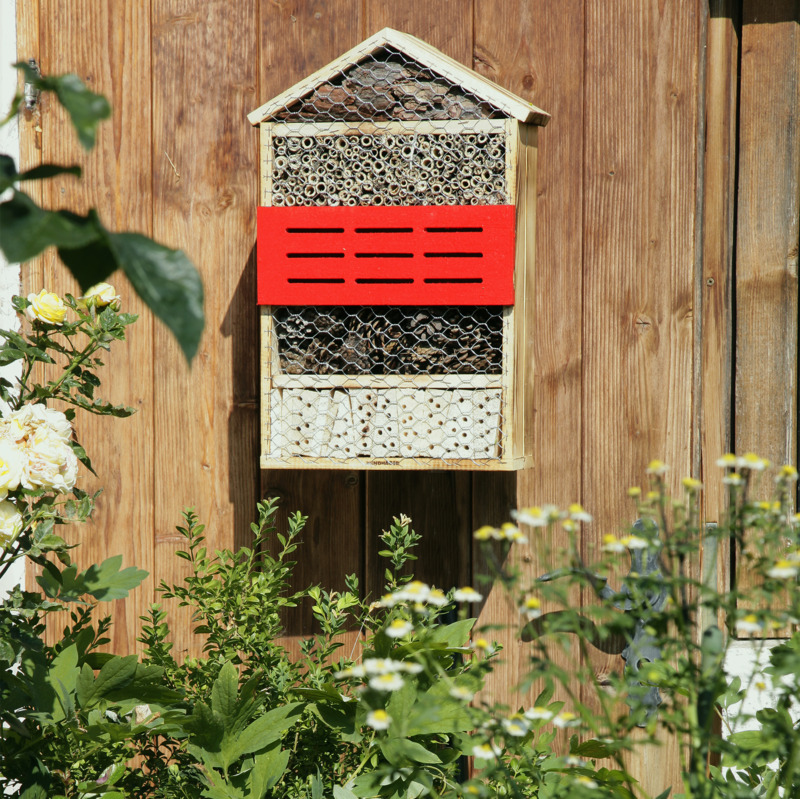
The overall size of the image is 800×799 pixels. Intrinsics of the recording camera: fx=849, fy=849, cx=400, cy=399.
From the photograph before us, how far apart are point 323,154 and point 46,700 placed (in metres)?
0.83

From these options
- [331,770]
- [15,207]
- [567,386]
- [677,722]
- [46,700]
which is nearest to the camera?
[15,207]

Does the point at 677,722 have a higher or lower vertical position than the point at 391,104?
lower

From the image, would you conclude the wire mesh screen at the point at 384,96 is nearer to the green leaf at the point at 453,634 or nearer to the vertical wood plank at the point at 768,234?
the vertical wood plank at the point at 768,234

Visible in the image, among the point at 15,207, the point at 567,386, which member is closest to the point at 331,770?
the point at 567,386

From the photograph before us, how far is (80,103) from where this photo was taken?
40cm

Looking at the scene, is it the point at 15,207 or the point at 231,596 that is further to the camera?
the point at 231,596

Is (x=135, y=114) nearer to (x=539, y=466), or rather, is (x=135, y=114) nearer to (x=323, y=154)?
(x=323, y=154)

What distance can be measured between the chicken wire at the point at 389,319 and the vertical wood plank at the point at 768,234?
0.52m

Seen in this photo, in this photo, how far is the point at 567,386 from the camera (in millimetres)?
1488

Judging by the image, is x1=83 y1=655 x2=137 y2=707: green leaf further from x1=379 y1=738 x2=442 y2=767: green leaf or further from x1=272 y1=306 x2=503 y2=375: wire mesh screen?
x1=272 y1=306 x2=503 y2=375: wire mesh screen

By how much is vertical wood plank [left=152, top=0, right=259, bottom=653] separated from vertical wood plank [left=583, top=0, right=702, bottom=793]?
60 centimetres

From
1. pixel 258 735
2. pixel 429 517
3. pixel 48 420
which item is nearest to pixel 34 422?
pixel 48 420

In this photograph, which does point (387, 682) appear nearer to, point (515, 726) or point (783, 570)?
point (515, 726)

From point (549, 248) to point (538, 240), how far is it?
2 centimetres
